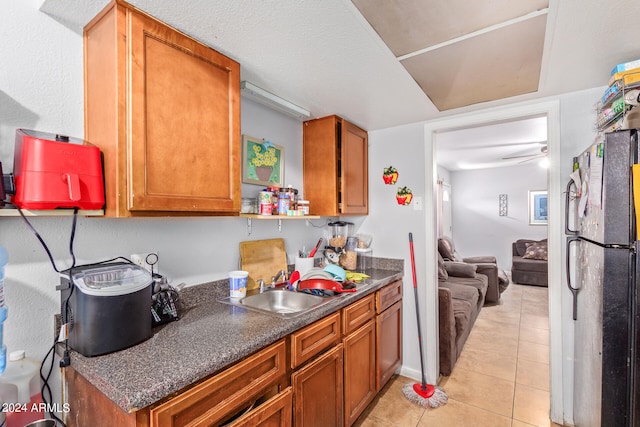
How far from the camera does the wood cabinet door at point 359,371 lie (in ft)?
5.84

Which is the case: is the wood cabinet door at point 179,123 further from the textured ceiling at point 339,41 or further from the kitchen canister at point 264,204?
the kitchen canister at point 264,204

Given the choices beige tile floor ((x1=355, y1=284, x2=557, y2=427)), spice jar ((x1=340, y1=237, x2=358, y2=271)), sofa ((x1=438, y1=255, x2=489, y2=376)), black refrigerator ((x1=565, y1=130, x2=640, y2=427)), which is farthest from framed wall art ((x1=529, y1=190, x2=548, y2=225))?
black refrigerator ((x1=565, y1=130, x2=640, y2=427))

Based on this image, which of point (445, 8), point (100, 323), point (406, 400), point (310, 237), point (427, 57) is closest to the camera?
point (100, 323)

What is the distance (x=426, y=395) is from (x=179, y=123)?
7.80ft

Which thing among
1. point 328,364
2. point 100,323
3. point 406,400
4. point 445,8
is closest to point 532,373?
point 406,400

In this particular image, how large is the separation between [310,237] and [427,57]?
1.53 meters

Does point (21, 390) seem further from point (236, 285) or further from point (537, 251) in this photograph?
point (537, 251)

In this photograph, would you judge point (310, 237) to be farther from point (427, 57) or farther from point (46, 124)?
point (46, 124)

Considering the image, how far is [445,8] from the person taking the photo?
3.74 feet

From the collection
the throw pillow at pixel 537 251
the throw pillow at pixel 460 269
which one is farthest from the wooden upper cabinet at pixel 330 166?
the throw pillow at pixel 537 251

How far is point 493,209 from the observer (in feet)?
21.1

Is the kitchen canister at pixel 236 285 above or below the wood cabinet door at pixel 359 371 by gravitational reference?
above

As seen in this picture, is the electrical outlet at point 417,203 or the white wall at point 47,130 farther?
the electrical outlet at point 417,203

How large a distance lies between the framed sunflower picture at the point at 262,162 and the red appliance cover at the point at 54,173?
2.99 ft
